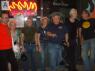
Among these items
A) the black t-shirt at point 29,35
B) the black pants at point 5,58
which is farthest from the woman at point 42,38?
the black pants at point 5,58

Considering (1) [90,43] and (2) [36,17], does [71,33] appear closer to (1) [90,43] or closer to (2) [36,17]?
(1) [90,43]

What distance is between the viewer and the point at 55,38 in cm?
974

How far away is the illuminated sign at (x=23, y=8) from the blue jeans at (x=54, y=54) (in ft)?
5.11

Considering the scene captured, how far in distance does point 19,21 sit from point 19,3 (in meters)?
0.52

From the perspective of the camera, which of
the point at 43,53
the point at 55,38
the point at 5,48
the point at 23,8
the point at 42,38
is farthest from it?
the point at 23,8

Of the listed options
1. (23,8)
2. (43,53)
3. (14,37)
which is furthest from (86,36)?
(23,8)

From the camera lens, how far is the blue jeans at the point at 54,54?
32.1ft

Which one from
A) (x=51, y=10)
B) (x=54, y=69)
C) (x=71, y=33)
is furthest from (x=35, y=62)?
(x=51, y=10)

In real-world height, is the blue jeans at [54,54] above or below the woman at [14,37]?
below

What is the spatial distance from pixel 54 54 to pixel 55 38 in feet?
1.37

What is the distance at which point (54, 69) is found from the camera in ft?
32.4

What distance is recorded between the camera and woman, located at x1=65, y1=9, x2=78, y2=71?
1005cm

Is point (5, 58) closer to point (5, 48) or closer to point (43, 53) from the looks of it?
point (5, 48)

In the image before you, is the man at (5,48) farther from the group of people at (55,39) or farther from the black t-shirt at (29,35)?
the black t-shirt at (29,35)
